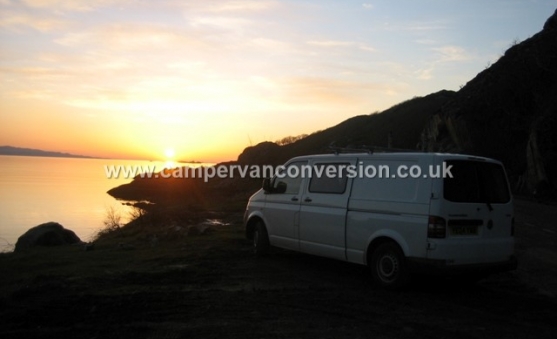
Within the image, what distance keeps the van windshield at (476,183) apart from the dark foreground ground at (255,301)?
151 centimetres

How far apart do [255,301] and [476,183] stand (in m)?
3.75

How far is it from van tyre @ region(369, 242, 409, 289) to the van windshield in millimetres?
1172

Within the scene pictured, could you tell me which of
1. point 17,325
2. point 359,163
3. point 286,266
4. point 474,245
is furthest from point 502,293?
point 17,325

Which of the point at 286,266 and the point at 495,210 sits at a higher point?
the point at 495,210

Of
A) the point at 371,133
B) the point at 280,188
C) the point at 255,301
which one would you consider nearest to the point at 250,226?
the point at 280,188

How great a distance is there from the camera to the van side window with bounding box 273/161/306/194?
10477 millimetres

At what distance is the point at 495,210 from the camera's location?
827 cm

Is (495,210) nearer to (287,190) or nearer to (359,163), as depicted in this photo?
(359,163)

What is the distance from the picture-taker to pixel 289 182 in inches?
422

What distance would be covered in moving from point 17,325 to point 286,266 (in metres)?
5.14

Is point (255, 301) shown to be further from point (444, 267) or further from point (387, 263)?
point (444, 267)

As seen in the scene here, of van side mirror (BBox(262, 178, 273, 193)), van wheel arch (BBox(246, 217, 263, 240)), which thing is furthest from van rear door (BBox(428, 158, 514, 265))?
van wheel arch (BBox(246, 217, 263, 240))

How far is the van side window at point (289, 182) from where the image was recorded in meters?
10.5

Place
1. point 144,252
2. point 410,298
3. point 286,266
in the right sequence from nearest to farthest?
point 410,298 < point 286,266 < point 144,252
